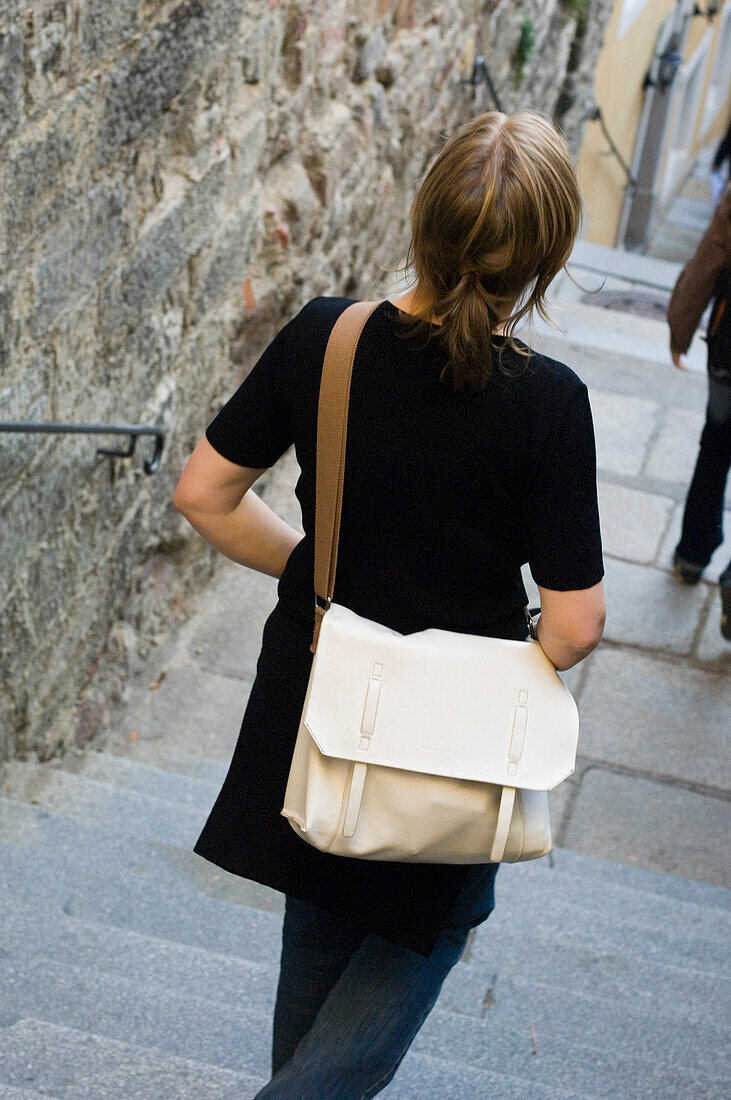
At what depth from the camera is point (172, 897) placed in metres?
2.33

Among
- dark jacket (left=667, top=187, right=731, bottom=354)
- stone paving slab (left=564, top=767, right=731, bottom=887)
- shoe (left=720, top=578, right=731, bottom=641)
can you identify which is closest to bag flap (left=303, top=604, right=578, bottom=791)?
stone paving slab (left=564, top=767, right=731, bottom=887)

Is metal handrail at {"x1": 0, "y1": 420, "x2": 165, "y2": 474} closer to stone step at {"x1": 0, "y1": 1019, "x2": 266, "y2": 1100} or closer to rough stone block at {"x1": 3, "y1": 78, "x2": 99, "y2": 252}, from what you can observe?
rough stone block at {"x1": 3, "y1": 78, "x2": 99, "y2": 252}

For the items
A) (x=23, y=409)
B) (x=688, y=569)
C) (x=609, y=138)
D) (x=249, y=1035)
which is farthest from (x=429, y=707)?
(x=609, y=138)

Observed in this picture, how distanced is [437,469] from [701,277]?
2620 mm

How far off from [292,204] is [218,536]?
2.52 m

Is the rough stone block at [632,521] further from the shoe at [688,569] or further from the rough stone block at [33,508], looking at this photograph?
the rough stone block at [33,508]

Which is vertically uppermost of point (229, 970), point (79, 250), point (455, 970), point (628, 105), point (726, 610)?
point (79, 250)

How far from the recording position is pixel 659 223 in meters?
13.7

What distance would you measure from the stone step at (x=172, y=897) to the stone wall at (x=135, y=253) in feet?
1.07

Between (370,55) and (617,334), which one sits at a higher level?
(370,55)

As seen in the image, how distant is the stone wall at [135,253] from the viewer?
7.27 feet

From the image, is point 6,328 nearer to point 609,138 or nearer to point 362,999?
point 362,999

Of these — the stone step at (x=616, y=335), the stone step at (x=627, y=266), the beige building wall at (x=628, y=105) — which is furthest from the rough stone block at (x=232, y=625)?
the stone step at (x=627, y=266)

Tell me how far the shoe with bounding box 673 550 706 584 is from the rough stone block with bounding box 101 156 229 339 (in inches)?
79.2
